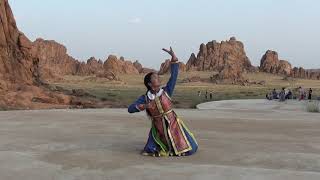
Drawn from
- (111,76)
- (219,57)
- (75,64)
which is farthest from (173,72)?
(219,57)

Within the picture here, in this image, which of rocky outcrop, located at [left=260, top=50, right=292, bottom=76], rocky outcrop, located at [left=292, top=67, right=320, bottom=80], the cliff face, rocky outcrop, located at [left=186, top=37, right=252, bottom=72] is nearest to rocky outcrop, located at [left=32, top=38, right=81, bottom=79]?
rocky outcrop, located at [left=186, top=37, right=252, bottom=72]

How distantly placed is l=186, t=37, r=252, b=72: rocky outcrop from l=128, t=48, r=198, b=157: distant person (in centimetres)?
14347

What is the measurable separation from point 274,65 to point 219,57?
16.1 metres

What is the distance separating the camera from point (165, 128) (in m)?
8.56

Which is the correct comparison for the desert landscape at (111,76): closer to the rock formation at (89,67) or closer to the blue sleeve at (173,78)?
the rock formation at (89,67)

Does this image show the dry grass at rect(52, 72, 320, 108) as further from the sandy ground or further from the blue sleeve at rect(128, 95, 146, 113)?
the blue sleeve at rect(128, 95, 146, 113)

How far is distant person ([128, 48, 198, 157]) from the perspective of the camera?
8484 millimetres

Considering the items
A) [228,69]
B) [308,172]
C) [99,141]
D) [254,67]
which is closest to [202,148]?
[99,141]

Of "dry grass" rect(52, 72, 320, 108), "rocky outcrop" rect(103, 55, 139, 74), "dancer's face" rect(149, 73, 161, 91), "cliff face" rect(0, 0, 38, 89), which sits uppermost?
"rocky outcrop" rect(103, 55, 139, 74)

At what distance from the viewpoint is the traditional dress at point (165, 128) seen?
848cm

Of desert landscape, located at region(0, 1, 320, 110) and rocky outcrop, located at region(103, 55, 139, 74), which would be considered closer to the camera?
desert landscape, located at region(0, 1, 320, 110)

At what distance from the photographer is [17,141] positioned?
1062cm

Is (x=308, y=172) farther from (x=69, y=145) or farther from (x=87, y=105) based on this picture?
(x=87, y=105)

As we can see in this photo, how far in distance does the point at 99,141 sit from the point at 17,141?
1.54m
